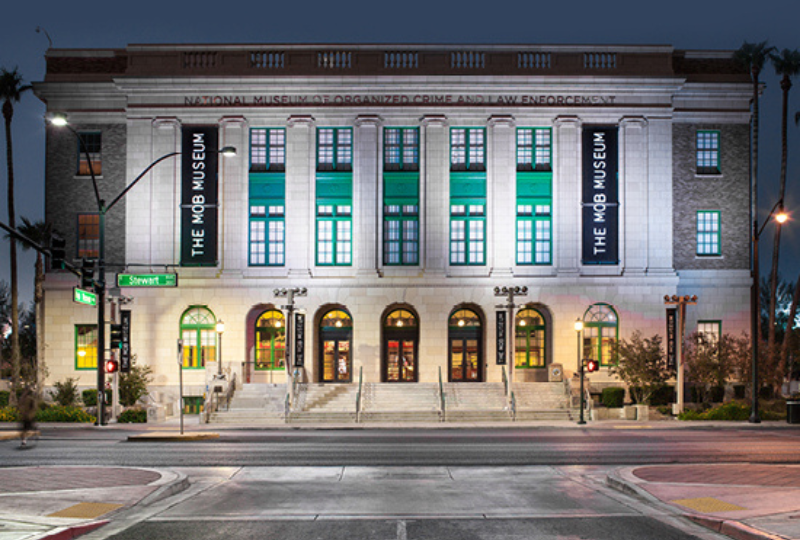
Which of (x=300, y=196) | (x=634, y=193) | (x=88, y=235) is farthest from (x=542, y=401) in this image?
(x=88, y=235)

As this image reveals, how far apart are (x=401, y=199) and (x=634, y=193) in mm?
13141

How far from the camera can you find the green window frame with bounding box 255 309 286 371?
47.1 meters

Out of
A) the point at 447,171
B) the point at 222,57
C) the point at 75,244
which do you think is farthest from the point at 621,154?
the point at 75,244

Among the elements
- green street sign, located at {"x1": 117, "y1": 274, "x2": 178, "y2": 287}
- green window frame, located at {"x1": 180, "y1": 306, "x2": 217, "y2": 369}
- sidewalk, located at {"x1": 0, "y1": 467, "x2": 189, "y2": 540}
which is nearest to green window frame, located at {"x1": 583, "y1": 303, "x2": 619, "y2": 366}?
green window frame, located at {"x1": 180, "y1": 306, "x2": 217, "y2": 369}

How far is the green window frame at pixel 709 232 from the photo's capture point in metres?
47.9

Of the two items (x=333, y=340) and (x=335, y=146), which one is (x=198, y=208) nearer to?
(x=335, y=146)

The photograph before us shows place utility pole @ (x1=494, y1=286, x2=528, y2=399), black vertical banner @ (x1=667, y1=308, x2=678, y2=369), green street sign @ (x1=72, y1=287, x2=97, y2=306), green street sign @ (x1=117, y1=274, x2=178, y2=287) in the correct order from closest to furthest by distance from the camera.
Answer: green street sign @ (x1=72, y1=287, x2=97, y2=306) → green street sign @ (x1=117, y1=274, x2=178, y2=287) → black vertical banner @ (x1=667, y1=308, x2=678, y2=369) → utility pole @ (x1=494, y1=286, x2=528, y2=399)

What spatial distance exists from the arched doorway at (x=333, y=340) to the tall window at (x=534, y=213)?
34.7ft

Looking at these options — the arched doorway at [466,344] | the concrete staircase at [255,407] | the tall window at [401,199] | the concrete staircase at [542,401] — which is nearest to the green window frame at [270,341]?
the concrete staircase at [255,407]

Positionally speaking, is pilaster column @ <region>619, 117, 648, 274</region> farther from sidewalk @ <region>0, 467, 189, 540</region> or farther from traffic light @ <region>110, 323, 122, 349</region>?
sidewalk @ <region>0, 467, 189, 540</region>

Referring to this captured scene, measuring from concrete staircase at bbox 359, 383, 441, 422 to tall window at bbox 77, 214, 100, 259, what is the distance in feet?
57.5

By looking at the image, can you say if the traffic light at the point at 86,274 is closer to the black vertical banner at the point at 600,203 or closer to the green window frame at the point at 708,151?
the black vertical banner at the point at 600,203

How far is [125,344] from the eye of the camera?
4138cm

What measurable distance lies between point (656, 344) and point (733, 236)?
10.6m
